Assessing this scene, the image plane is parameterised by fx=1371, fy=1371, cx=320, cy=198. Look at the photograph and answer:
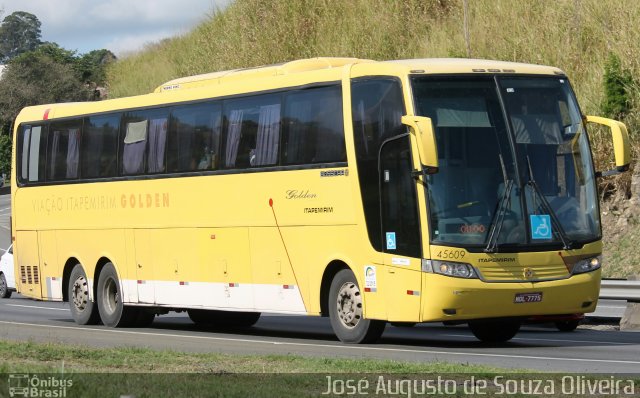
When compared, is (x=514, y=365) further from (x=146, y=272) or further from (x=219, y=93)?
(x=146, y=272)

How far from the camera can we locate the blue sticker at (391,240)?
57.9 ft

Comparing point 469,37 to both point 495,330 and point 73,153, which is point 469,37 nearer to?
point 73,153

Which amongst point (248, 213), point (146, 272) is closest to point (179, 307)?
point (146, 272)

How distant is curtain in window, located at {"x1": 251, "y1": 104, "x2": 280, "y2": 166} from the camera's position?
19859 millimetres

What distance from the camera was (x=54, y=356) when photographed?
599 inches

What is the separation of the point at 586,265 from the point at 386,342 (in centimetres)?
307

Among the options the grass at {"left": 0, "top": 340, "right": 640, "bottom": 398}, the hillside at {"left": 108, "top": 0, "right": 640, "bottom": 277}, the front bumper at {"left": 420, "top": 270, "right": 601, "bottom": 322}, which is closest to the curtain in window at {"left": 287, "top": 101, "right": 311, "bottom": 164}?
the front bumper at {"left": 420, "top": 270, "right": 601, "bottom": 322}

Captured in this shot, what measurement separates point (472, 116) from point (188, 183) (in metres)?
5.96

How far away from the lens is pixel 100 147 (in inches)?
961

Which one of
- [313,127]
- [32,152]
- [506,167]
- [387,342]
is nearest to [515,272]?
[506,167]

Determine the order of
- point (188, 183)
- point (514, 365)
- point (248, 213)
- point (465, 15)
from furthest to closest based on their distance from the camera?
1. point (465, 15)
2. point (188, 183)
3. point (248, 213)
4. point (514, 365)

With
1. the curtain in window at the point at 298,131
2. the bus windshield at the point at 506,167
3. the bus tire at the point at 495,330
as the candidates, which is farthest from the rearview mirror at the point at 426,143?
the bus tire at the point at 495,330

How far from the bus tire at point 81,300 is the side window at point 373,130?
825 cm

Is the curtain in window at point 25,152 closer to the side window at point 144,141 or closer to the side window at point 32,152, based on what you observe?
the side window at point 32,152
